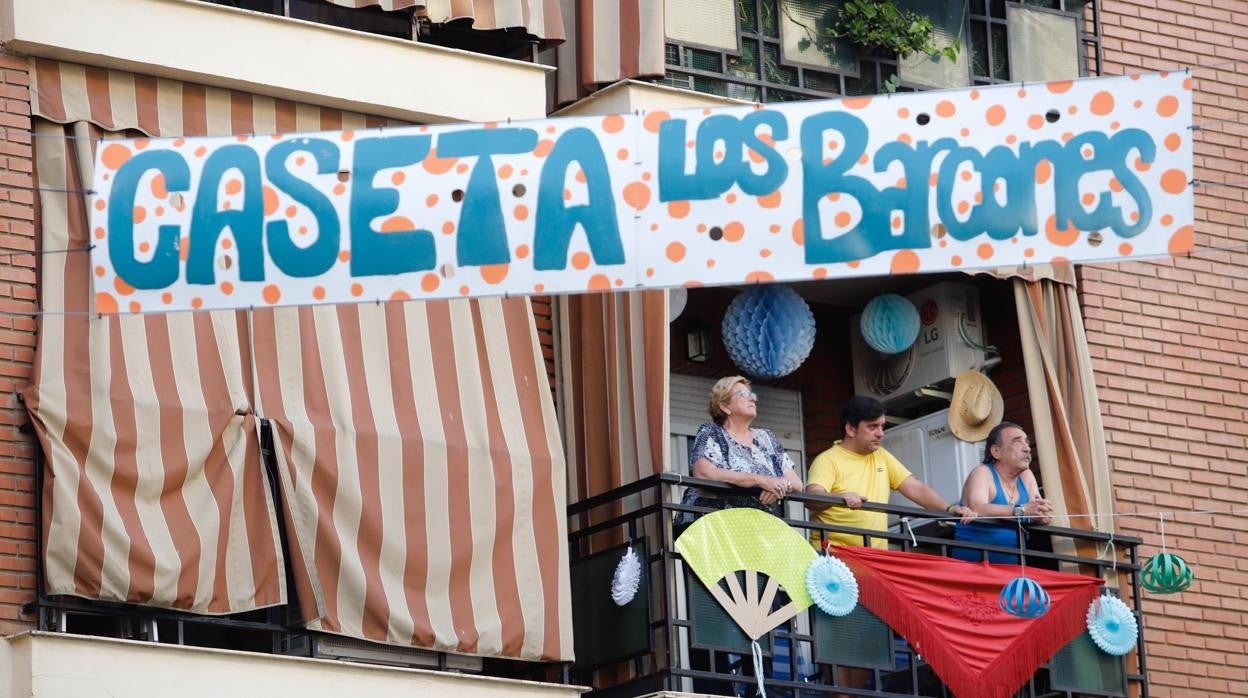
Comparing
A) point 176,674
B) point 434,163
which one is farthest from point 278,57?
point 176,674

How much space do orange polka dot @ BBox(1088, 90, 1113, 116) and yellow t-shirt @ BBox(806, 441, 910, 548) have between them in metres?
4.09

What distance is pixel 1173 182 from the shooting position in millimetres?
8703

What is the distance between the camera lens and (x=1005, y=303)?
46.6 ft

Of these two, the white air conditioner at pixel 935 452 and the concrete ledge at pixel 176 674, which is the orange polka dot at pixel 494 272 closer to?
the concrete ledge at pixel 176 674

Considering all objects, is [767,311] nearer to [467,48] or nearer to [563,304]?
[563,304]

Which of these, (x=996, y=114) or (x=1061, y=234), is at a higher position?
(x=996, y=114)

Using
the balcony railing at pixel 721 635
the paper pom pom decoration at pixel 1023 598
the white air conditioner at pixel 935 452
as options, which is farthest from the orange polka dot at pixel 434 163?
the white air conditioner at pixel 935 452

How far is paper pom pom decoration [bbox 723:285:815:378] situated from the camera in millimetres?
12992

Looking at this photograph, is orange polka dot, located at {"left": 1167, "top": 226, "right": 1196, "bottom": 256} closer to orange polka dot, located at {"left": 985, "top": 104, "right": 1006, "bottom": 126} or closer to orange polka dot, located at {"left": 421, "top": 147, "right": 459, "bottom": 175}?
orange polka dot, located at {"left": 985, "top": 104, "right": 1006, "bottom": 126}

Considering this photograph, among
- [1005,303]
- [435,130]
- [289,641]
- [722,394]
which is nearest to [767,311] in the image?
[722,394]

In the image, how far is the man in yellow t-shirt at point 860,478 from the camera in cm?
1248

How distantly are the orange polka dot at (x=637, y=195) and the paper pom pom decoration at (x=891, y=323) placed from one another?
5338 millimetres

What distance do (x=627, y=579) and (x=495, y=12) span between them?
3307mm

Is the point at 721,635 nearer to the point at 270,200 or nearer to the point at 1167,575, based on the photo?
the point at 1167,575
